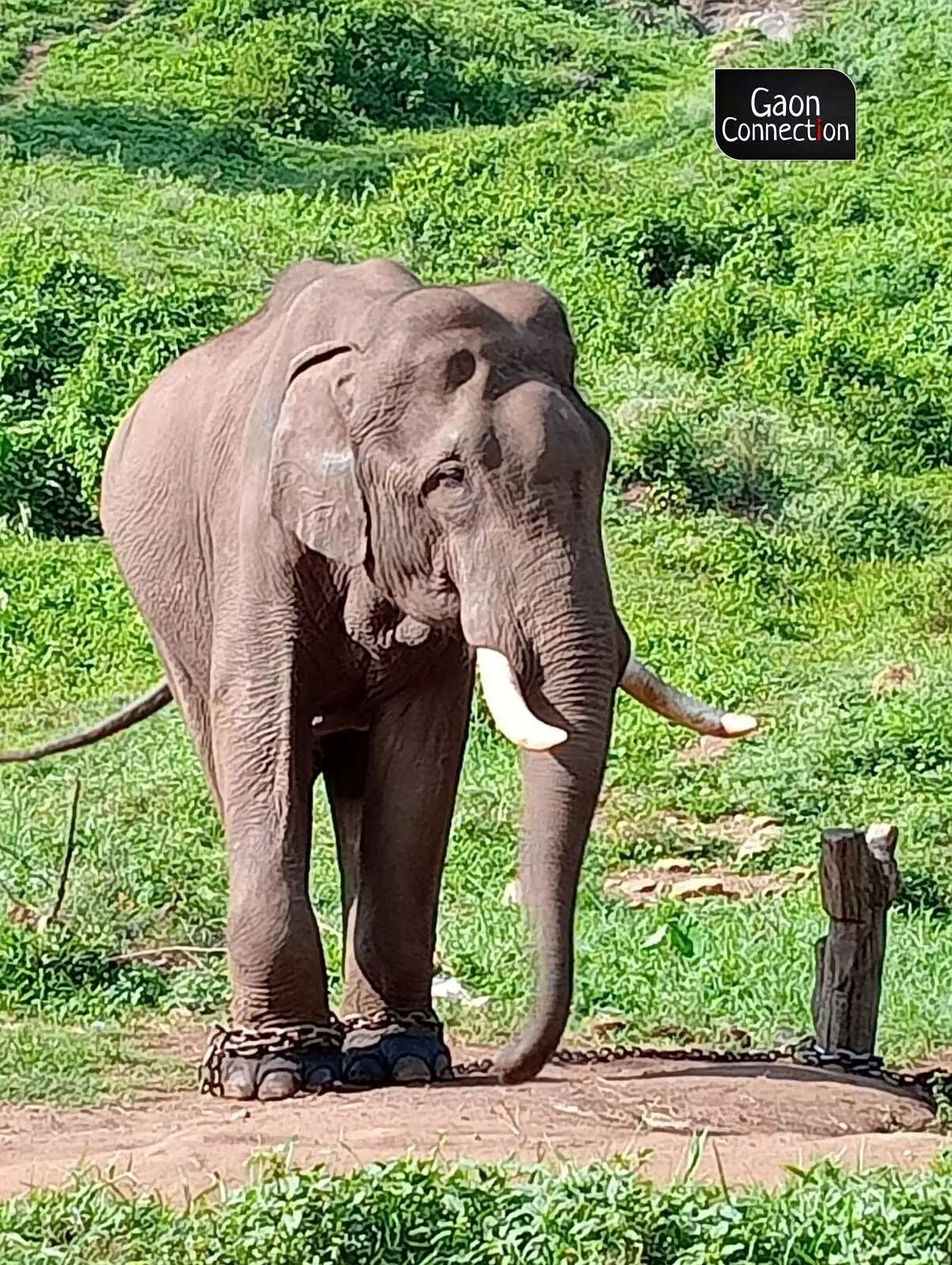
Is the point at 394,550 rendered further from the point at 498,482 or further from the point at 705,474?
the point at 705,474

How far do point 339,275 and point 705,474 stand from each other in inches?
273

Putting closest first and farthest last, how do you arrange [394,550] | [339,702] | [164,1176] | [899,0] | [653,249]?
[164,1176] < [394,550] < [339,702] < [653,249] < [899,0]

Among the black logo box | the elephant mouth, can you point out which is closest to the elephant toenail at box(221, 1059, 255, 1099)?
the elephant mouth

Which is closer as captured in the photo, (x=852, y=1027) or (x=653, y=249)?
(x=852, y=1027)

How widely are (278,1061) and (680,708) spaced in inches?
42.3

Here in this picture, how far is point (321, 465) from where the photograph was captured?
201 inches

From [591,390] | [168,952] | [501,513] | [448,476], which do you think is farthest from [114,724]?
[591,390]

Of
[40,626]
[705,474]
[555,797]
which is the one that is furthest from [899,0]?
[555,797]

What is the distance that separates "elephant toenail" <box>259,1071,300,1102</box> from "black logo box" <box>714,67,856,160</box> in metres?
11.7

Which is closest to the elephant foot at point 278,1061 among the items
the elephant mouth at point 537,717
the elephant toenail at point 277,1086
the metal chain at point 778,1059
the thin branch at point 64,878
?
the elephant toenail at point 277,1086

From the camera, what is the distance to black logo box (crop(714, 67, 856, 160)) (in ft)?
54.5

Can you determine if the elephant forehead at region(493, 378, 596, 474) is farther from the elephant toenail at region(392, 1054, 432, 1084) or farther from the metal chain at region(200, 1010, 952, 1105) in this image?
the elephant toenail at region(392, 1054, 432, 1084)

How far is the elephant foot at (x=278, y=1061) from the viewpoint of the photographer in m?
5.29

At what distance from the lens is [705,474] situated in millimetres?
12250
